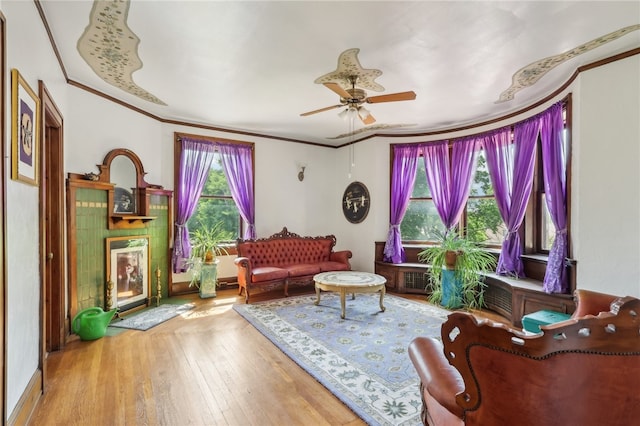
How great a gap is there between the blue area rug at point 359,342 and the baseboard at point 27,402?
1.84 meters

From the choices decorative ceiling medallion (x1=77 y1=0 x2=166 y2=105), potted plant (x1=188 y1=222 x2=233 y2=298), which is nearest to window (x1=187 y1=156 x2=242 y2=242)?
potted plant (x1=188 y1=222 x2=233 y2=298)

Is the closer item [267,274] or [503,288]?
[503,288]

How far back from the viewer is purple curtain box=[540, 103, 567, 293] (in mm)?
3369

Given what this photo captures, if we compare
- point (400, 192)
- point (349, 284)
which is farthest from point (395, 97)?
point (400, 192)

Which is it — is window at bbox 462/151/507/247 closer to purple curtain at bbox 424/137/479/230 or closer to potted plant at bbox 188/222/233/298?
purple curtain at bbox 424/137/479/230

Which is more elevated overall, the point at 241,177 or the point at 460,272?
the point at 241,177

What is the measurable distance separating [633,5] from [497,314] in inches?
142

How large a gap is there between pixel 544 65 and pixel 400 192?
115 inches

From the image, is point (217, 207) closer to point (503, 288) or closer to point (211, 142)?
point (211, 142)

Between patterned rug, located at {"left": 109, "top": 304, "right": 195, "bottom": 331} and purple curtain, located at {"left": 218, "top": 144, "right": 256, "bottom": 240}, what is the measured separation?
1.76m

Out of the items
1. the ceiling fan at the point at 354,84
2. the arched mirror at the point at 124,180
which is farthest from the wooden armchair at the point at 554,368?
the arched mirror at the point at 124,180

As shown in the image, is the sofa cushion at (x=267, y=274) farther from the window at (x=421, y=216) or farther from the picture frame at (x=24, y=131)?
the picture frame at (x=24, y=131)

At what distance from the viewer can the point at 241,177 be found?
5.61 m

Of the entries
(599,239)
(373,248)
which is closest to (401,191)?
(373,248)
